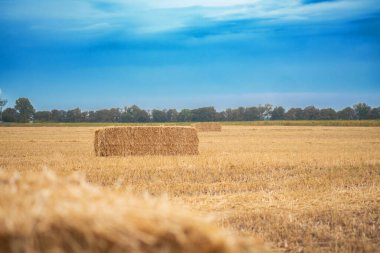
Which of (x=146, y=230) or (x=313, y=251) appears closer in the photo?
(x=146, y=230)

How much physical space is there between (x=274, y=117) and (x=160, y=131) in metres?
92.4

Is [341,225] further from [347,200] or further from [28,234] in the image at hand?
[28,234]

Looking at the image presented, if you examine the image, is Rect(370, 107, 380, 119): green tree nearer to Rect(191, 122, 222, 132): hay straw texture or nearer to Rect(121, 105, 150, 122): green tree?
Rect(121, 105, 150, 122): green tree

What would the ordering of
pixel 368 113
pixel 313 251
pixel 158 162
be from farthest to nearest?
pixel 368 113
pixel 158 162
pixel 313 251

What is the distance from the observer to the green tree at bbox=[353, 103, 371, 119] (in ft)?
341

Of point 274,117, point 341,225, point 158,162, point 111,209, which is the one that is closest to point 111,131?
point 158,162

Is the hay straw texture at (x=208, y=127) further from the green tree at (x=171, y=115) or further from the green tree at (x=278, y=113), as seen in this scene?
the green tree at (x=278, y=113)

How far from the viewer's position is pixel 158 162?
15445 millimetres

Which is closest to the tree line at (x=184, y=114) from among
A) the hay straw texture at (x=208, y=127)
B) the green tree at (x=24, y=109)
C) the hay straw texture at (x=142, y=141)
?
the green tree at (x=24, y=109)

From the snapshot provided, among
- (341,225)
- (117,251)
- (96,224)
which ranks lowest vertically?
(341,225)

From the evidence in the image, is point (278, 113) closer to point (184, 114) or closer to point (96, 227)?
point (184, 114)

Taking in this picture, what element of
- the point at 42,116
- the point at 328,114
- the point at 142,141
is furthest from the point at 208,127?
the point at 42,116

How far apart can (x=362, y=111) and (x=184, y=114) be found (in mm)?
41377

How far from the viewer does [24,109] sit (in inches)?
4161
